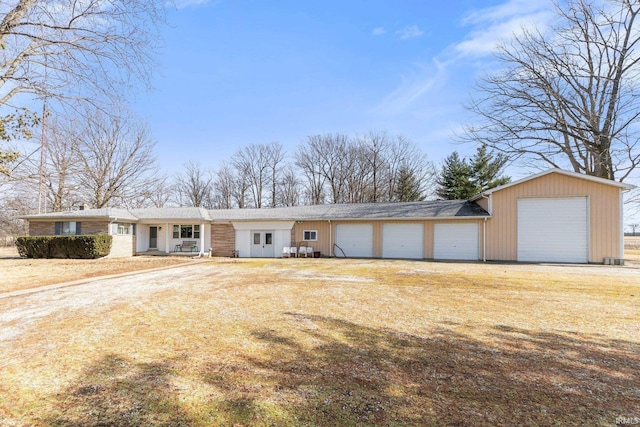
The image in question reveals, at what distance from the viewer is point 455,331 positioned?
15.4 feet

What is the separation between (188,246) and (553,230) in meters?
21.6

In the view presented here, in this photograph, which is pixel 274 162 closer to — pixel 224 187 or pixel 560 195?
pixel 224 187

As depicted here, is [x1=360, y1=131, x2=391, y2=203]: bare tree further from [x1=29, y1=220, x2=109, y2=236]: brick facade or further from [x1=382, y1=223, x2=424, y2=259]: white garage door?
[x1=29, y1=220, x2=109, y2=236]: brick facade

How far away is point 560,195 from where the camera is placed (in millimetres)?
16344

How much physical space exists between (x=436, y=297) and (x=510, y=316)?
5.92 ft

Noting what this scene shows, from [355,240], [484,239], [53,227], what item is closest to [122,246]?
[53,227]

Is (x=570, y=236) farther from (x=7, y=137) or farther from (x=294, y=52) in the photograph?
(x=7, y=137)

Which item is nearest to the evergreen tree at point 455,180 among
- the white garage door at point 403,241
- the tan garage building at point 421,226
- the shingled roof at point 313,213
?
the shingled roof at point 313,213

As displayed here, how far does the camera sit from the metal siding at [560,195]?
15719mm

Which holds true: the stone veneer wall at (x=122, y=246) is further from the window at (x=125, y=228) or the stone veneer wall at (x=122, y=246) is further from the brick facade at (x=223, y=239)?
the brick facade at (x=223, y=239)

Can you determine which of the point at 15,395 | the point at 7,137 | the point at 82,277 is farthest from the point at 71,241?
the point at 15,395

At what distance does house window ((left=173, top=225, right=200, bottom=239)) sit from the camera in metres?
22.3

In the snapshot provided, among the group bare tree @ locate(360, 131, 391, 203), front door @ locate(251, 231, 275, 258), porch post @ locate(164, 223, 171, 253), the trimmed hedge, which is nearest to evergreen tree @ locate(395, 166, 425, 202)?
bare tree @ locate(360, 131, 391, 203)

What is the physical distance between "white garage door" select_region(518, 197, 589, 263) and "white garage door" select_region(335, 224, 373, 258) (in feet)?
26.2
